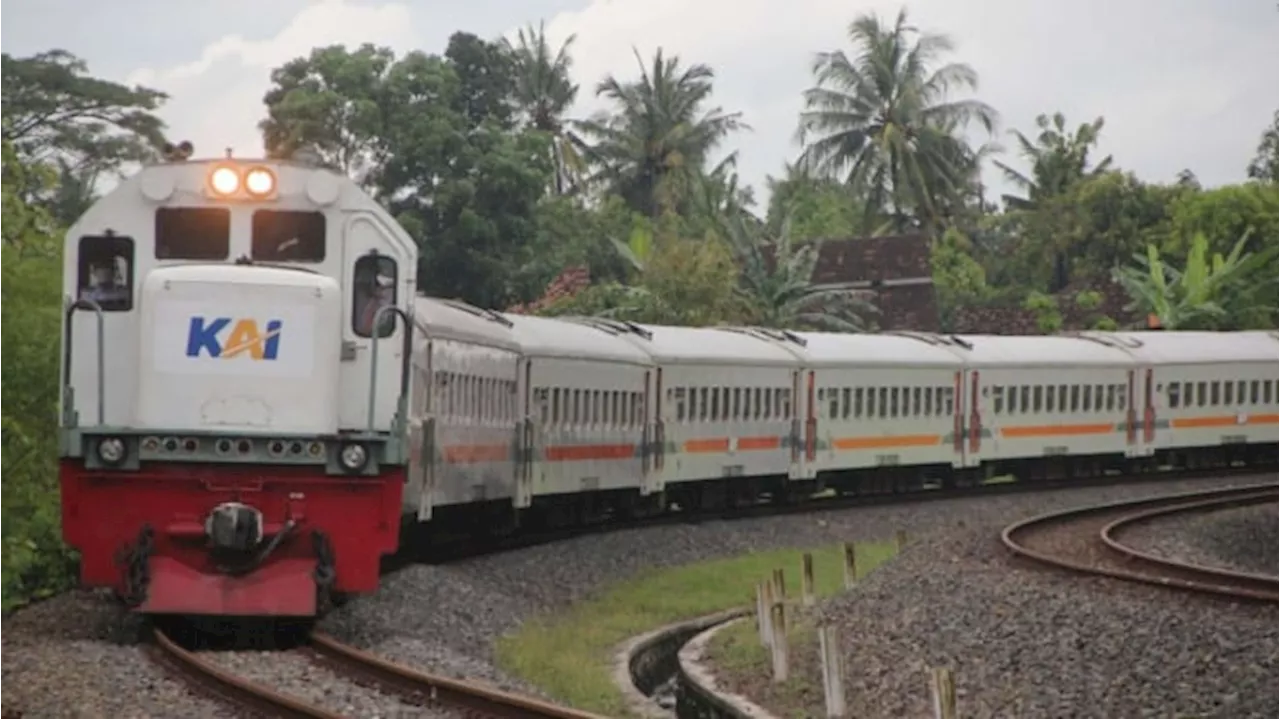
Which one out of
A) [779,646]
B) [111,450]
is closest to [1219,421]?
[779,646]

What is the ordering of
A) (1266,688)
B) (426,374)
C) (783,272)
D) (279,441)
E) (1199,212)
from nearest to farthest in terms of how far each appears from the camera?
1. (1266,688)
2. (279,441)
3. (426,374)
4. (783,272)
5. (1199,212)

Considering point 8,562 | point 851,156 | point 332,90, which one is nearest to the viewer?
point 8,562

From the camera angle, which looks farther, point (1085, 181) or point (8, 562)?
point (1085, 181)

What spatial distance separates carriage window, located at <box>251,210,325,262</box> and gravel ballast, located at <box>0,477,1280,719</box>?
2605 mm

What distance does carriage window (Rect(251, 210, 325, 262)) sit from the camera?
1495cm

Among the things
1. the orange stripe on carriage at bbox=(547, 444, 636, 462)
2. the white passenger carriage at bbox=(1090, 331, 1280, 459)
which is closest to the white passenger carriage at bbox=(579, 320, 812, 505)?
the orange stripe on carriage at bbox=(547, 444, 636, 462)

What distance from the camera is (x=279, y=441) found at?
47.3 ft

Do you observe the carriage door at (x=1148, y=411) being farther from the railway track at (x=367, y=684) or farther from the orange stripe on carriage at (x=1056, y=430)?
the railway track at (x=367, y=684)

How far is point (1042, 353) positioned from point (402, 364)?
2429 cm

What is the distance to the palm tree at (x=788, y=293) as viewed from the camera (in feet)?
150

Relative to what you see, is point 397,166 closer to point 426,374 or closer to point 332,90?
point 332,90

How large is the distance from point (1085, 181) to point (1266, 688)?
2144 inches

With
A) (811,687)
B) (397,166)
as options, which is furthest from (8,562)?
(397,166)

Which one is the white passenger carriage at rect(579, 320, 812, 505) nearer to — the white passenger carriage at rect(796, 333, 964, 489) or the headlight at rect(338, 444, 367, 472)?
the white passenger carriage at rect(796, 333, 964, 489)
